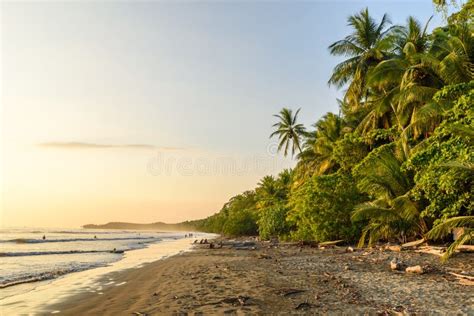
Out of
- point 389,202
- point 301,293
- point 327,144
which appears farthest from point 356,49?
point 301,293

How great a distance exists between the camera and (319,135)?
106 feet

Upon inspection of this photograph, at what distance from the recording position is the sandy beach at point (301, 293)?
7.31 m

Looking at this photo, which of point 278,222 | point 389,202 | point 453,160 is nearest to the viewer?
point 453,160

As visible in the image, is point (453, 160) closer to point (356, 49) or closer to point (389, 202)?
point (389, 202)

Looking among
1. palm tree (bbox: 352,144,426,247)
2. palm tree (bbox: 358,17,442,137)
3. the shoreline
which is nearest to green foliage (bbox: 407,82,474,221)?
palm tree (bbox: 352,144,426,247)

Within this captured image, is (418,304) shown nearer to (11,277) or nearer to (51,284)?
(51,284)

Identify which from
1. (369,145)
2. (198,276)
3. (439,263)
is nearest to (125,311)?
(198,276)

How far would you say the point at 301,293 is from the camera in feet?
28.7

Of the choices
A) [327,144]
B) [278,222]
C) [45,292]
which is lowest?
[45,292]

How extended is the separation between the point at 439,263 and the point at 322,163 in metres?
19.6

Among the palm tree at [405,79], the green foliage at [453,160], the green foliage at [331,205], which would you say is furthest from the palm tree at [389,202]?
the green foliage at [331,205]

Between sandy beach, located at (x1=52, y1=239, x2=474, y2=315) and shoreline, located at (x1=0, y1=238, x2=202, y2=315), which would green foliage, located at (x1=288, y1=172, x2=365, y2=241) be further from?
shoreline, located at (x1=0, y1=238, x2=202, y2=315)

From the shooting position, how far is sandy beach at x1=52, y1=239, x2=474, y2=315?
7.31m

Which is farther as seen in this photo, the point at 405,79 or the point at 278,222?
the point at 278,222
